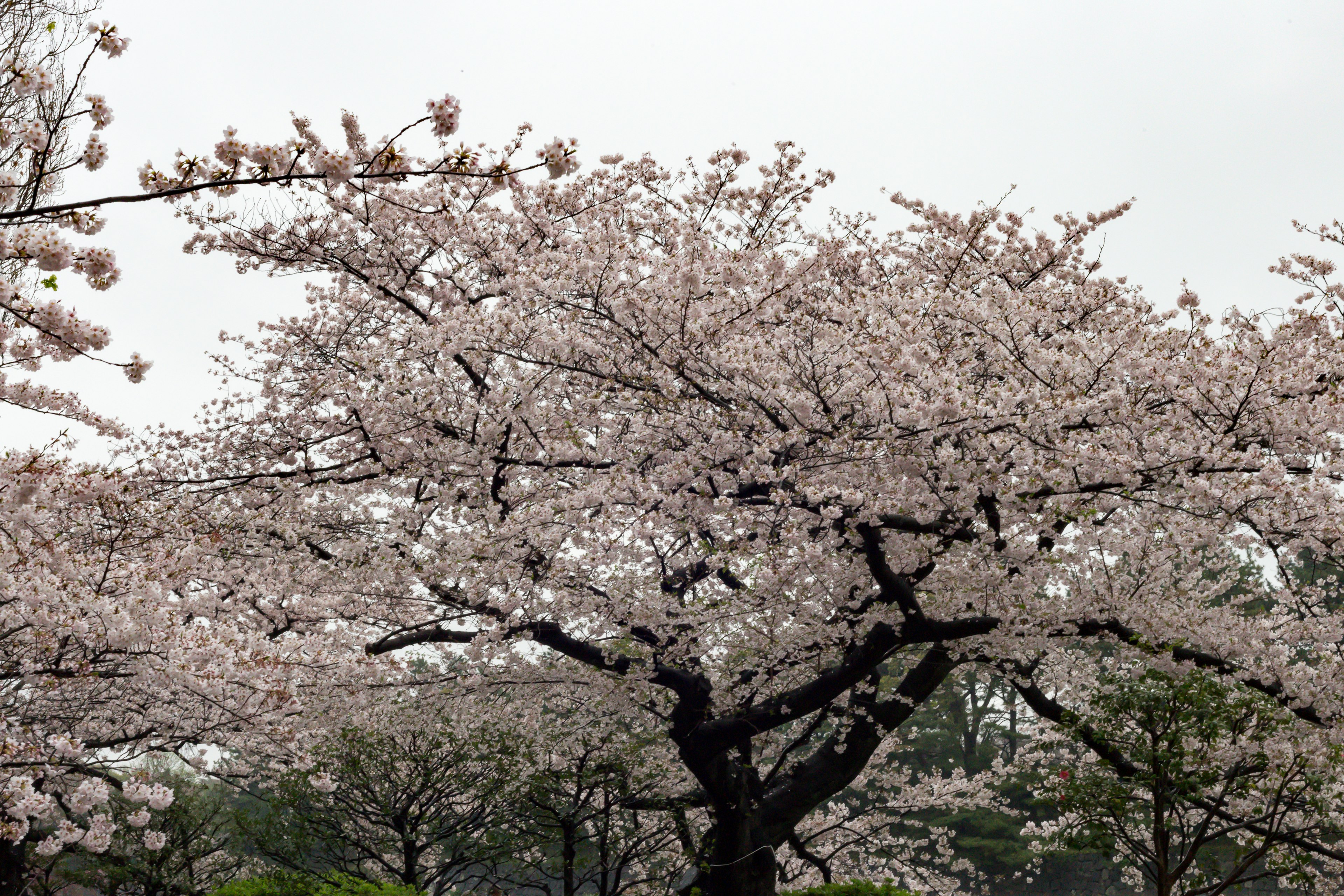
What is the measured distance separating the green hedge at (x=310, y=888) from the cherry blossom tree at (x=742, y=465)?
2476 mm

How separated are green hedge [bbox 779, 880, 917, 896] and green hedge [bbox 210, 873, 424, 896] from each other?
4290 millimetres

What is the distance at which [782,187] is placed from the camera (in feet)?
34.6

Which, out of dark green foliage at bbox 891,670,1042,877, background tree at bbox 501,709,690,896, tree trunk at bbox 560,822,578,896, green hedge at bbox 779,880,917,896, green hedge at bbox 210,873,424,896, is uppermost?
dark green foliage at bbox 891,670,1042,877

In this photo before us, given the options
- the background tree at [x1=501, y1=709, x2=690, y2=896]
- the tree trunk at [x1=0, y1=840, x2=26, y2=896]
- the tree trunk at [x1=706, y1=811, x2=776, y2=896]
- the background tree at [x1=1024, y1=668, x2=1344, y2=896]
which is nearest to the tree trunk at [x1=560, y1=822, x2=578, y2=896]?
the background tree at [x1=501, y1=709, x2=690, y2=896]

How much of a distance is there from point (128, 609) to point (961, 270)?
9.48 metres

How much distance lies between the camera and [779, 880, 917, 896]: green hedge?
9.84m

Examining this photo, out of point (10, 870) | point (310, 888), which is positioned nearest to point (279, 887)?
point (310, 888)

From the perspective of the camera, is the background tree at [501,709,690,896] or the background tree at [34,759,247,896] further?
the background tree at [34,759,247,896]

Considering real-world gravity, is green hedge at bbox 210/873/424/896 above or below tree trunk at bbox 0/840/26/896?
below

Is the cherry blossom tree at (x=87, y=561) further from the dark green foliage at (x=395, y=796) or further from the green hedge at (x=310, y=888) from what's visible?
the dark green foliage at (x=395, y=796)

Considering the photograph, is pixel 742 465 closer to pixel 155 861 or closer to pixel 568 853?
pixel 568 853

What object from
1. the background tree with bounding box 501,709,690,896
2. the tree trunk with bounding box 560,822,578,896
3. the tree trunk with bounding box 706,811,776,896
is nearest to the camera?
the tree trunk with bounding box 706,811,776,896

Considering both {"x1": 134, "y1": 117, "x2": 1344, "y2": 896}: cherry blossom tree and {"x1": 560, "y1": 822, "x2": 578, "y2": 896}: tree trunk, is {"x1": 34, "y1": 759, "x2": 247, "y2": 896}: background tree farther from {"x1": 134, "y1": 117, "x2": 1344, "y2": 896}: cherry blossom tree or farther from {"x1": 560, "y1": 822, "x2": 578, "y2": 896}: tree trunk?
{"x1": 134, "y1": 117, "x2": 1344, "y2": 896}: cherry blossom tree

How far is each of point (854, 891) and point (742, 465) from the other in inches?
221
